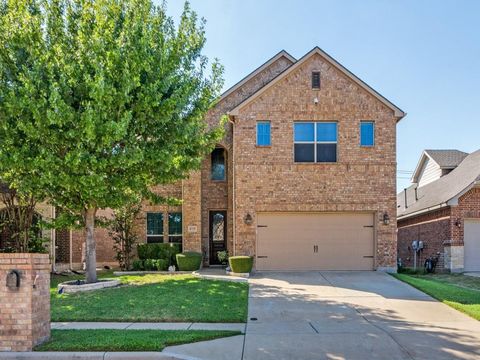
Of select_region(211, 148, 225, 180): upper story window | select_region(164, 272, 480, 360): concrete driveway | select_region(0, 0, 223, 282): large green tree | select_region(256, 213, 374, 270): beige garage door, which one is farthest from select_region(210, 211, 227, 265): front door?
select_region(0, 0, 223, 282): large green tree

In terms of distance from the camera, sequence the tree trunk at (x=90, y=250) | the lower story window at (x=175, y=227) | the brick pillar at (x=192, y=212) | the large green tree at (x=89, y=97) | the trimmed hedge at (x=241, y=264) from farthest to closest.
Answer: the lower story window at (x=175, y=227), the brick pillar at (x=192, y=212), the trimmed hedge at (x=241, y=264), the tree trunk at (x=90, y=250), the large green tree at (x=89, y=97)

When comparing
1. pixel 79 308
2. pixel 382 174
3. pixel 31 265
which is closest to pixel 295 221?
pixel 382 174

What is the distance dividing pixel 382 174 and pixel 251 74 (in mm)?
7490

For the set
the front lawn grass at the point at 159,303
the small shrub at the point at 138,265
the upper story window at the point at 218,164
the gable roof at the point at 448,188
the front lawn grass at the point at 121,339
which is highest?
the upper story window at the point at 218,164

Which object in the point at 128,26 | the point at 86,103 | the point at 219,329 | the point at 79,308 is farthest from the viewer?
the point at 128,26

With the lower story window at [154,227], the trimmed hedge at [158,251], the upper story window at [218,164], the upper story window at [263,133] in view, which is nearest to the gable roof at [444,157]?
the upper story window at [263,133]

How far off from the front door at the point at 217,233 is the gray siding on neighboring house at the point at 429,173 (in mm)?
13452

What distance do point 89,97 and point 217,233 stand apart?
9.68 metres

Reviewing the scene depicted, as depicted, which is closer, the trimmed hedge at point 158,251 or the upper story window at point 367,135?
the upper story window at point 367,135

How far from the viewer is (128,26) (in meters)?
11.9

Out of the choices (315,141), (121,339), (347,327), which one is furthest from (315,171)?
(121,339)

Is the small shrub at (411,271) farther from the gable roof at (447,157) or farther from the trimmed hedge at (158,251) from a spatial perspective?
the trimmed hedge at (158,251)

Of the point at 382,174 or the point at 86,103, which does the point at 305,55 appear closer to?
the point at 382,174

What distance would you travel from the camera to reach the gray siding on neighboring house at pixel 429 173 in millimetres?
25636
